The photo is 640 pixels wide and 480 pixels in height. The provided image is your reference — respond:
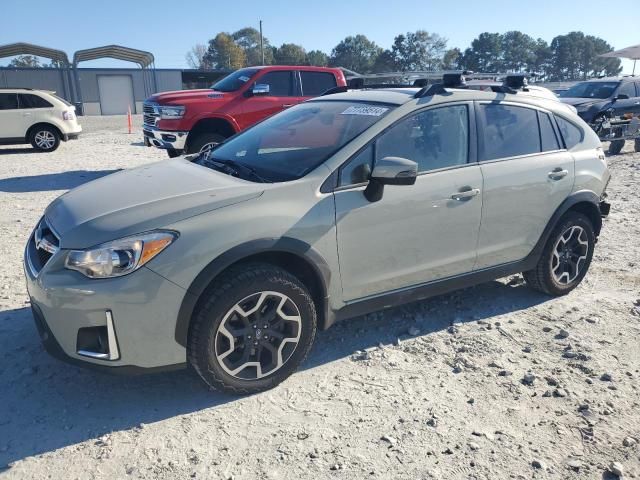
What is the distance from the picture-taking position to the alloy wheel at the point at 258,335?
118 inches

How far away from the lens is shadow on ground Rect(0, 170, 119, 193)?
9.12 m

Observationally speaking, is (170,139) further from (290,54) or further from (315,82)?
(290,54)

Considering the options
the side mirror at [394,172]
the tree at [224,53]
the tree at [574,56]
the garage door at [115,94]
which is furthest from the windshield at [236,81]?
the tree at [574,56]

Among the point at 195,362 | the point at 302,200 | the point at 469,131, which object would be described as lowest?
the point at 195,362

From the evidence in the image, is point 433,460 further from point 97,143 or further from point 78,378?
point 97,143

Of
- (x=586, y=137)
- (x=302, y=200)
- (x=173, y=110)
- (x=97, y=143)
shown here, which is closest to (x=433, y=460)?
(x=302, y=200)

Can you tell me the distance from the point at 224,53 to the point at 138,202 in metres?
91.0

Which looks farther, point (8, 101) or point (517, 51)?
point (517, 51)

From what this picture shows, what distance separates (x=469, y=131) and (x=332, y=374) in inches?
77.6

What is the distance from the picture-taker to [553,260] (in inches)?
176

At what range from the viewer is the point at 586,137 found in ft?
15.2

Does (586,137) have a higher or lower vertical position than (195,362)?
higher

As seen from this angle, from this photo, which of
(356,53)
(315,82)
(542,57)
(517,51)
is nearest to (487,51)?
(517,51)

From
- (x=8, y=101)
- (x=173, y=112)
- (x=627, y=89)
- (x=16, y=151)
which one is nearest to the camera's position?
(x=173, y=112)
